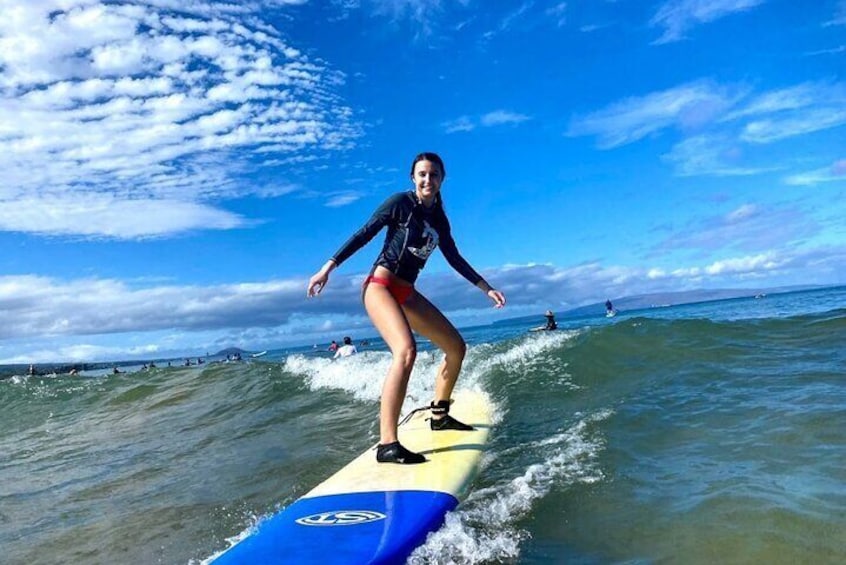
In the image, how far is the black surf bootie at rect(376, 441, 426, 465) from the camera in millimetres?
4160

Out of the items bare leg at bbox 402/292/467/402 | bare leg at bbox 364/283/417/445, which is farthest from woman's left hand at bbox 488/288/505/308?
bare leg at bbox 364/283/417/445

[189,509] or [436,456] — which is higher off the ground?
[436,456]

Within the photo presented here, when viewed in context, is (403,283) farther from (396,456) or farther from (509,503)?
(509,503)

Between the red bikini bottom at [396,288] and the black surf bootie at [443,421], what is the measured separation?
116cm

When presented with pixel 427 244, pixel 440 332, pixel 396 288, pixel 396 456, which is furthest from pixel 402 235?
pixel 396 456

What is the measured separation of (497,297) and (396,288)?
3.63 feet

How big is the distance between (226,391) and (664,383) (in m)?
10.1

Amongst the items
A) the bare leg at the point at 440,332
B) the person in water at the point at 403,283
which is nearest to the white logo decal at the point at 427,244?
the person in water at the point at 403,283

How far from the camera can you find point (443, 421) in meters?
5.18

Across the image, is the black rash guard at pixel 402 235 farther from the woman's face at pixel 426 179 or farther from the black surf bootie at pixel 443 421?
the black surf bootie at pixel 443 421

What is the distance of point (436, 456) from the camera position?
4367 millimetres

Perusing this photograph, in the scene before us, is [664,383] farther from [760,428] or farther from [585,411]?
[760,428]

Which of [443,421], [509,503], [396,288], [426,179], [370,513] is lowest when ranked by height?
[509,503]

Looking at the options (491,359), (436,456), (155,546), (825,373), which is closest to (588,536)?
(436,456)
